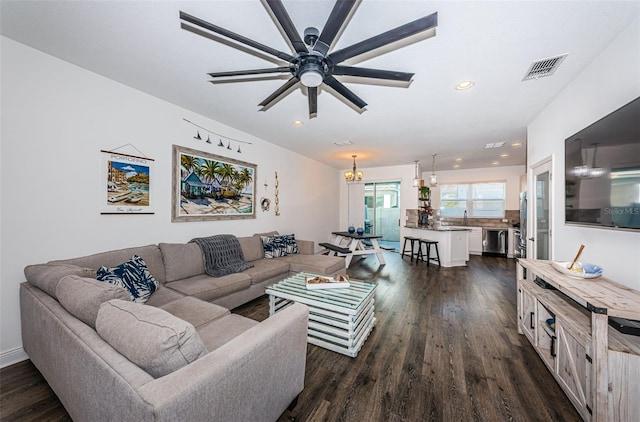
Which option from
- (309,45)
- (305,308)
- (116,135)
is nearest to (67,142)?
(116,135)

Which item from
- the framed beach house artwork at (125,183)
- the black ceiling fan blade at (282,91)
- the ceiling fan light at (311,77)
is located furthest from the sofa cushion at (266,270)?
the ceiling fan light at (311,77)

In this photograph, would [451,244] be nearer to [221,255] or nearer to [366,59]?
[221,255]

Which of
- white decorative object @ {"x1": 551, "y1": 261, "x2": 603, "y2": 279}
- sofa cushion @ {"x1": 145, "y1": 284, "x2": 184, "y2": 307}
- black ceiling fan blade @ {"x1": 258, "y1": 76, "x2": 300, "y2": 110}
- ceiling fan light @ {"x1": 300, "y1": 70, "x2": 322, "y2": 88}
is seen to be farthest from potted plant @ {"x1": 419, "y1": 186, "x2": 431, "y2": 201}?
sofa cushion @ {"x1": 145, "y1": 284, "x2": 184, "y2": 307}

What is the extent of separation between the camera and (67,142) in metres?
2.20

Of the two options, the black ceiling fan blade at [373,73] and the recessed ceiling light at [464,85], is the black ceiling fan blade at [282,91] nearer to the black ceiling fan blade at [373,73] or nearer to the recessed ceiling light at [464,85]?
the black ceiling fan blade at [373,73]

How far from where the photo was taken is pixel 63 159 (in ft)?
7.14

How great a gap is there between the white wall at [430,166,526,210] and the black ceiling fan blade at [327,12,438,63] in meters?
7.26

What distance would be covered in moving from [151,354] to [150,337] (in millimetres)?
63

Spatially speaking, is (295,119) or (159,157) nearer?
(159,157)

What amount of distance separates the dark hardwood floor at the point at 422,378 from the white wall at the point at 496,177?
16.6ft

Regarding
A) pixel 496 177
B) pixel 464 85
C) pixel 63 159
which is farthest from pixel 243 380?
pixel 496 177

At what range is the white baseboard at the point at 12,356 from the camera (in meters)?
1.89

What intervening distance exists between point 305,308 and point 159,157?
271 centimetres

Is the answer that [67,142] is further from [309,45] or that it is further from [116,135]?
[309,45]
